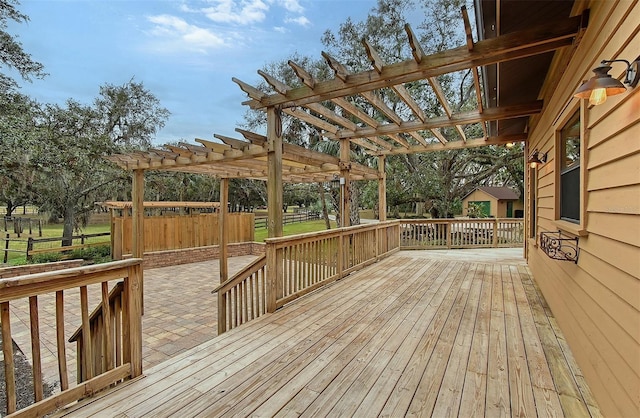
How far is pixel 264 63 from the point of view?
1288 centimetres

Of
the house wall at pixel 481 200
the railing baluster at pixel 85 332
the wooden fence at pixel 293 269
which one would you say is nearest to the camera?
the railing baluster at pixel 85 332

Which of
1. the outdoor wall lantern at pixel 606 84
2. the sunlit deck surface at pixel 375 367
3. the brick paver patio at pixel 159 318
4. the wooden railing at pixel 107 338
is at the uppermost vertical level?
the outdoor wall lantern at pixel 606 84

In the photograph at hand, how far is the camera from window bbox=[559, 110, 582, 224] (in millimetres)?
2744

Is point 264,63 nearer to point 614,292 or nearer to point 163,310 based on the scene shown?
point 163,310

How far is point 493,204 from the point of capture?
869 inches

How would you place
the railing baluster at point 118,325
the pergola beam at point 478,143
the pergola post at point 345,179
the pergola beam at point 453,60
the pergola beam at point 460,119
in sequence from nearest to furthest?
the railing baluster at point 118,325
the pergola beam at point 453,60
the pergola beam at point 460,119
the pergola post at point 345,179
the pergola beam at point 478,143

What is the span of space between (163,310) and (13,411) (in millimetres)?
4279

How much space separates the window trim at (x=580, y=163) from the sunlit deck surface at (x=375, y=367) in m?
1.10

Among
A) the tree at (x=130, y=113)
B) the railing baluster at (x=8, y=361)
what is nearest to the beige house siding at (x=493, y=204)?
the tree at (x=130, y=113)

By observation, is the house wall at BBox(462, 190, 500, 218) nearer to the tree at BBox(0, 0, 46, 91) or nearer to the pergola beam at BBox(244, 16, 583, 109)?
the pergola beam at BBox(244, 16, 583, 109)

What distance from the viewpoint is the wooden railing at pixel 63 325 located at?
1.57 meters

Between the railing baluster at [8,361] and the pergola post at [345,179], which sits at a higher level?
the pergola post at [345,179]

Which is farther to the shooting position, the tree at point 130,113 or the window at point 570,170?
the tree at point 130,113

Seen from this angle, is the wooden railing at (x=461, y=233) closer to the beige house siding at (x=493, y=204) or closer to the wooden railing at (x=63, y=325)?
the wooden railing at (x=63, y=325)
